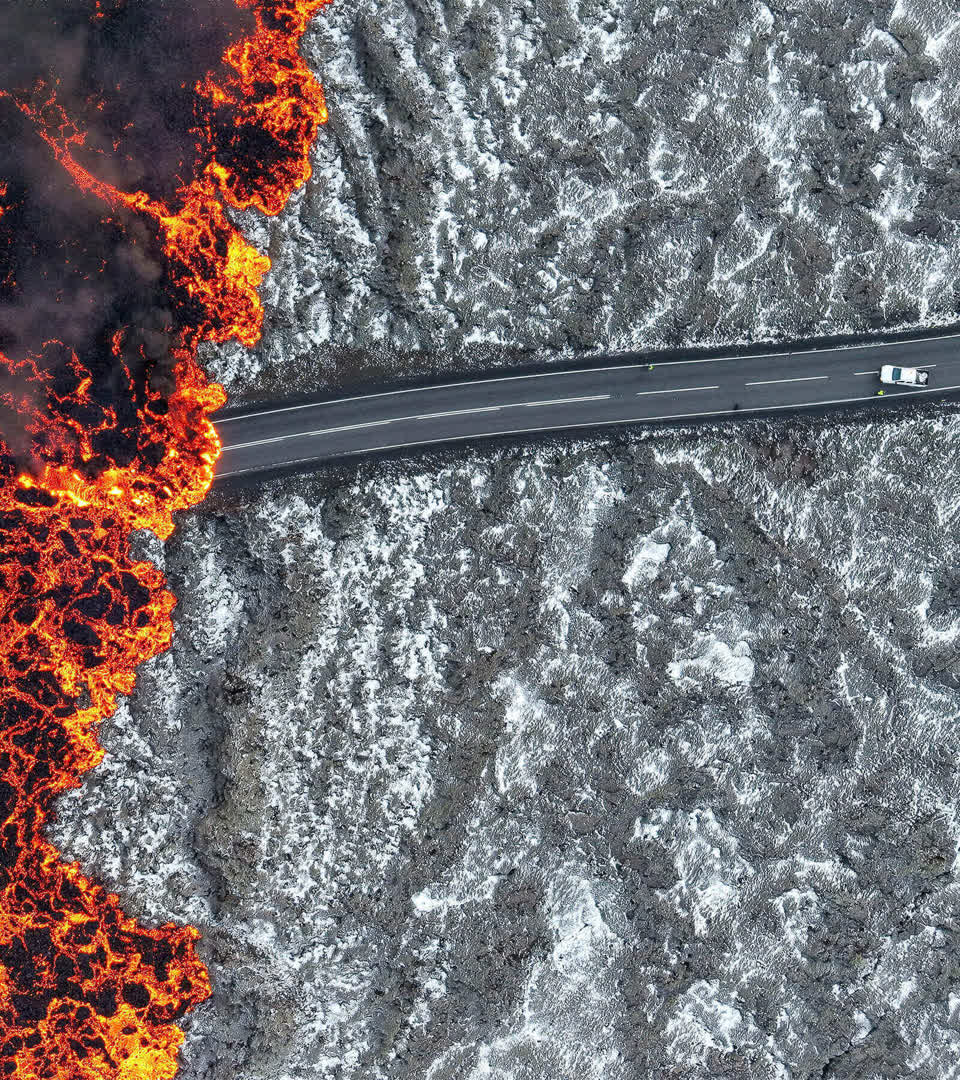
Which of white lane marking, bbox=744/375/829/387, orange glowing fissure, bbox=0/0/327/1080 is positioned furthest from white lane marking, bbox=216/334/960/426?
orange glowing fissure, bbox=0/0/327/1080

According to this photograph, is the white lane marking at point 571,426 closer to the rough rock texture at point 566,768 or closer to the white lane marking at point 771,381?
the white lane marking at point 771,381

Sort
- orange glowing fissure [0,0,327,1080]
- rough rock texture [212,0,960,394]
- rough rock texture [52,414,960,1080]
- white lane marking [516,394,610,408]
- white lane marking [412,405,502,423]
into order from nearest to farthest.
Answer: rough rock texture [212,0,960,394]
rough rock texture [52,414,960,1080]
orange glowing fissure [0,0,327,1080]
white lane marking [412,405,502,423]
white lane marking [516,394,610,408]

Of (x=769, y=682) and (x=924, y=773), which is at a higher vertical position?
(x=769, y=682)

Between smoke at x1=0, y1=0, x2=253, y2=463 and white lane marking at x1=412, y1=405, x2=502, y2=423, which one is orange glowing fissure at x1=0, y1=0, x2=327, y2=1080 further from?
white lane marking at x1=412, y1=405, x2=502, y2=423

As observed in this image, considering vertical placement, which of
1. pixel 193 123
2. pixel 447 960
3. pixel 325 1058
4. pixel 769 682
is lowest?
pixel 325 1058

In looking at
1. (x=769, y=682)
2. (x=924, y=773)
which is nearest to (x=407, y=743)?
(x=769, y=682)

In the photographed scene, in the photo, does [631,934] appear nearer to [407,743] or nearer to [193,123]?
[407,743]

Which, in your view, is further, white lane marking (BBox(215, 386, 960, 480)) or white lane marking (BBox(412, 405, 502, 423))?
white lane marking (BBox(412, 405, 502, 423))
